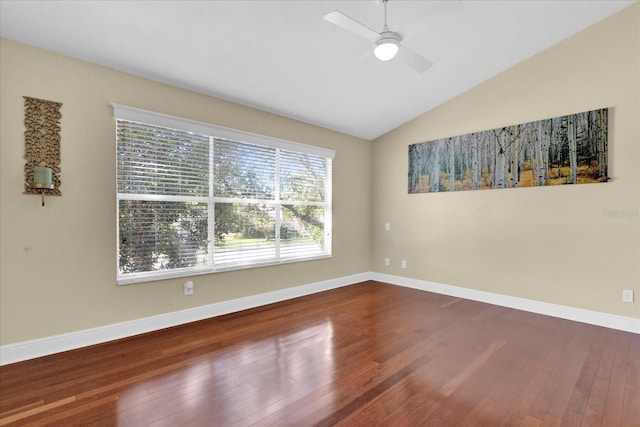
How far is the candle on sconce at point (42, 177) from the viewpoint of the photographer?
8.43 ft

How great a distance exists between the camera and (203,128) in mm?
3570

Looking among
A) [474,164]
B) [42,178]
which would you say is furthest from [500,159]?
[42,178]

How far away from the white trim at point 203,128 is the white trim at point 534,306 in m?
2.77

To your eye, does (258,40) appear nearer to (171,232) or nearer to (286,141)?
(286,141)

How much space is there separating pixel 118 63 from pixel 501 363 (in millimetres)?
4390

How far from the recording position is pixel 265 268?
4219 mm

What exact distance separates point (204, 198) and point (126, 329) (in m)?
1.55

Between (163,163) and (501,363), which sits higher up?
(163,163)

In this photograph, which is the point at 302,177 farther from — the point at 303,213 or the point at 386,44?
the point at 386,44

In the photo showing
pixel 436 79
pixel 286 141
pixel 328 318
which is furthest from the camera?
pixel 286 141

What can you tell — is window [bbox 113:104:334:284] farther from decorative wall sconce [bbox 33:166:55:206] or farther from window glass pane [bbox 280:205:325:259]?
decorative wall sconce [bbox 33:166:55:206]

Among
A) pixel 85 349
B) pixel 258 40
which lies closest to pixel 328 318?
pixel 85 349

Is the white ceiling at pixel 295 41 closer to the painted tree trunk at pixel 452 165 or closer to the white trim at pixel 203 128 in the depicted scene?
the white trim at pixel 203 128

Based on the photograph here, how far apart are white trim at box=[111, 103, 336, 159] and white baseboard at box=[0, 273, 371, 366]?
2.04 m
